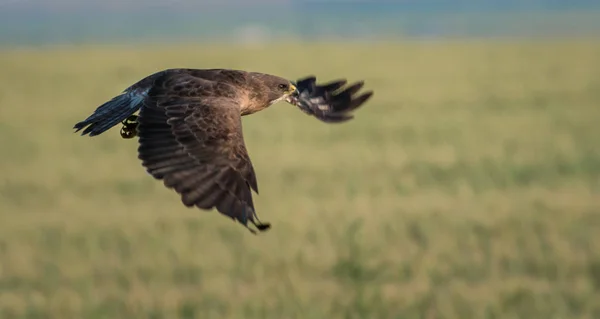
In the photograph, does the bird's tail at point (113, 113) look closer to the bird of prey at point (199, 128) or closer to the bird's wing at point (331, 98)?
the bird of prey at point (199, 128)

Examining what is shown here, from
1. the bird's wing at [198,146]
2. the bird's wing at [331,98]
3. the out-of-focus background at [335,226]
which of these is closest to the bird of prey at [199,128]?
the bird's wing at [198,146]

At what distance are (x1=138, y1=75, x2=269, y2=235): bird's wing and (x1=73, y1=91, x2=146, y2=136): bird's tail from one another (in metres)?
0.18

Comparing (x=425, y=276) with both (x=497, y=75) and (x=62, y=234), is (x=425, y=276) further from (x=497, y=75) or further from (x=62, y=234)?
(x=497, y=75)

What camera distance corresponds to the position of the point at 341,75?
46250 millimetres

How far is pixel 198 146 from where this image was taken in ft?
16.1

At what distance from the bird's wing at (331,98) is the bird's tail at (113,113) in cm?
142

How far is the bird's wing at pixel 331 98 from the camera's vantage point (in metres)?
6.73

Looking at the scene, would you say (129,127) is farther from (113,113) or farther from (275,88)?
(275,88)

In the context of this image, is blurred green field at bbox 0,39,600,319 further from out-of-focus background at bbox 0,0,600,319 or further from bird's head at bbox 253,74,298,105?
bird's head at bbox 253,74,298,105

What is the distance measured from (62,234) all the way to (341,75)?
3171cm

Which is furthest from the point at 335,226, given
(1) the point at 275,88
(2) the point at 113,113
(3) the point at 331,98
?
(2) the point at 113,113

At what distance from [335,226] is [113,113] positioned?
1032cm

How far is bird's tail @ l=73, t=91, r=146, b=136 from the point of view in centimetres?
528

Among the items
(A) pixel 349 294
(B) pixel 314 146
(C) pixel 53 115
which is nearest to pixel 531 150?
(B) pixel 314 146
